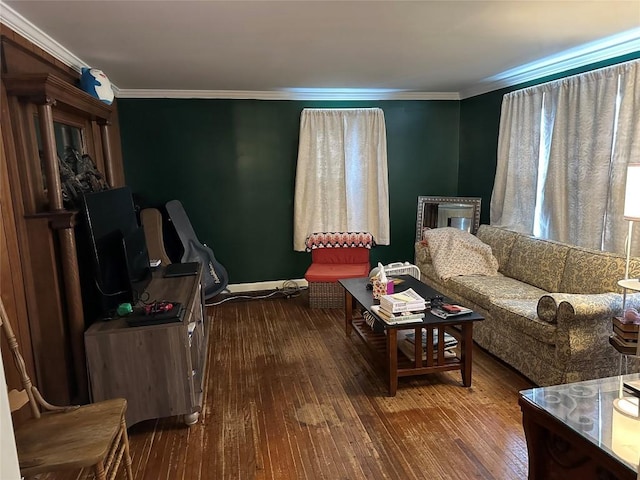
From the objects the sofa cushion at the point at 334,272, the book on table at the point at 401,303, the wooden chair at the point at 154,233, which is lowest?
the sofa cushion at the point at 334,272

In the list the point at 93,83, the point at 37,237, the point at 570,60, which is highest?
the point at 570,60

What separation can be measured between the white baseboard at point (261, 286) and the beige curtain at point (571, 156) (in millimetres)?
2398

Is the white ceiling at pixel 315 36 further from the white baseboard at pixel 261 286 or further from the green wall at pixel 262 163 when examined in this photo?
the white baseboard at pixel 261 286

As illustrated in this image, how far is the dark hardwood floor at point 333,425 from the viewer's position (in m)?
2.18

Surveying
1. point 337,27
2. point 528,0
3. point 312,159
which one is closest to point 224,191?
point 312,159

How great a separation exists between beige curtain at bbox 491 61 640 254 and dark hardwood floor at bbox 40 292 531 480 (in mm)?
1341

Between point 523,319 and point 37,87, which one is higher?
point 37,87

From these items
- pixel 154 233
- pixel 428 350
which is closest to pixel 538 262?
pixel 428 350

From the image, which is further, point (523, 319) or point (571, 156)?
point (571, 156)

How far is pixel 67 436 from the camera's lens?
175 centimetres

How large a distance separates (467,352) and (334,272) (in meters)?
1.95

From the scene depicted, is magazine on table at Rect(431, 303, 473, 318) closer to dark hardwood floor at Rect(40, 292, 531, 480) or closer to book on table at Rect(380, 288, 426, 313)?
book on table at Rect(380, 288, 426, 313)

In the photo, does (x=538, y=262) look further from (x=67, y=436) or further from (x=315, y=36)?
(x=67, y=436)

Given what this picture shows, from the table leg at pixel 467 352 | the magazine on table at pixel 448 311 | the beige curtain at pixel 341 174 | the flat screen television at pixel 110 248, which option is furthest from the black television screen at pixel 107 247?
the beige curtain at pixel 341 174
